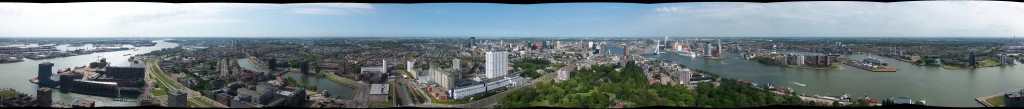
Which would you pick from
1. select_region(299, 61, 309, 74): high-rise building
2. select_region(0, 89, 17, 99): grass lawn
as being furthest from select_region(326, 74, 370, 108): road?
select_region(0, 89, 17, 99): grass lawn

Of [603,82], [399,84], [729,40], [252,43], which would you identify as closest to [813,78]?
[729,40]

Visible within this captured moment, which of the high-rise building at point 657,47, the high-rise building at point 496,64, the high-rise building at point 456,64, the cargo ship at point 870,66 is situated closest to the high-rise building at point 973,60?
the cargo ship at point 870,66

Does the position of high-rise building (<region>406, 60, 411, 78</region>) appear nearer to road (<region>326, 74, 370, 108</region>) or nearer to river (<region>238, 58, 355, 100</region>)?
road (<region>326, 74, 370, 108</region>)

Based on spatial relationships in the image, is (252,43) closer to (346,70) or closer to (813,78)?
(346,70)

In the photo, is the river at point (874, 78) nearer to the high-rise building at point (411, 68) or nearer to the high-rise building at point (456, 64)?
the high-rise building at point (456, 64)

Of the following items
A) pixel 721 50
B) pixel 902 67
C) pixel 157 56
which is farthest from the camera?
pixel 721 50
